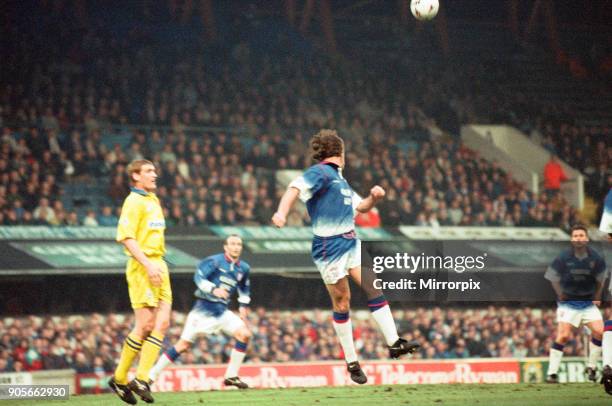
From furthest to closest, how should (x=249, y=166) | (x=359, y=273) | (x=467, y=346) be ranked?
(x=249, y=166), (x=467, y=346), (x=359, y=273)

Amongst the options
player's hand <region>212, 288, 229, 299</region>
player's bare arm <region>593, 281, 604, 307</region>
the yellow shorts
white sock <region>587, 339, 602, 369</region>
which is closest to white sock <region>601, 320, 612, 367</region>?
player's bare arm <region>593, 281, 604, 307</region>

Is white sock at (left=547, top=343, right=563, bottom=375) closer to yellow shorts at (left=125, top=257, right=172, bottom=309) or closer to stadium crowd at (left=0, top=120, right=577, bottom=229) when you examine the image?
yellow shorts at (left=125, top=257, right=172, bottom=309)

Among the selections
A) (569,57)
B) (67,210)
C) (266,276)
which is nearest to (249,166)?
(266,276)

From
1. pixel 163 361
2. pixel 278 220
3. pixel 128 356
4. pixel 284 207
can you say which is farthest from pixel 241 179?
pixel 278 220

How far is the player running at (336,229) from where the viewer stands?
→ 9359mm

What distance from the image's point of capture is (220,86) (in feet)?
93.4

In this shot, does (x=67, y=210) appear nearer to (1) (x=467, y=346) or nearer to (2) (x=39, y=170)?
(2) (x=39, y=170)

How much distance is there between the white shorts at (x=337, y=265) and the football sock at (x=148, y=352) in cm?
178

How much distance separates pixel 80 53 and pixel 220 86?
3.83m

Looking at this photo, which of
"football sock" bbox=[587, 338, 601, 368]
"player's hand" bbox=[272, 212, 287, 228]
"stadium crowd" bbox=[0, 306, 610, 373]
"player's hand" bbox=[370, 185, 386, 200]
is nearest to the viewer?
"player's hand" bbox=[272, 212, 287, 228]

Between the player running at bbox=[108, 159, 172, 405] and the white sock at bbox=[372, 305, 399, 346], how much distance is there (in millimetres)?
2026

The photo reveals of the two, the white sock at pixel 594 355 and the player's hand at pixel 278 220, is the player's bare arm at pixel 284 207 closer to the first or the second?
the player's hand at pixel 278 220

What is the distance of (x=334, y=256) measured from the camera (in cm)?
943

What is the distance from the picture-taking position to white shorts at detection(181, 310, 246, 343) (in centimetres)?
1430
